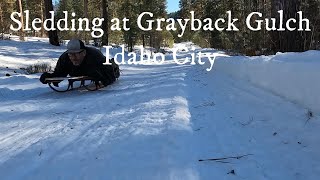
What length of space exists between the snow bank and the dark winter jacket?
3312 mm

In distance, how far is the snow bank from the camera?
5000 millimetres

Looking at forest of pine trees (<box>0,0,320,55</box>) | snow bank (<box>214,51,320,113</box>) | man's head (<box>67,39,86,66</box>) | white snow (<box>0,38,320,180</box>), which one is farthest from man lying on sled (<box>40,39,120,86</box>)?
forest of pine trees (<box>0,0,320,55</box>)

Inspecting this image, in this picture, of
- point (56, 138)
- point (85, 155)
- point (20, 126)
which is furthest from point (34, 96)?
point (85, 155)

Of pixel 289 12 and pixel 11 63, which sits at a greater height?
pixel 289 12

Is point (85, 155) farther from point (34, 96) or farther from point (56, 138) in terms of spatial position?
point (34, 96)

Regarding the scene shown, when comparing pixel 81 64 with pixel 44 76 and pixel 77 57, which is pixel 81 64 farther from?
pixel 44 76

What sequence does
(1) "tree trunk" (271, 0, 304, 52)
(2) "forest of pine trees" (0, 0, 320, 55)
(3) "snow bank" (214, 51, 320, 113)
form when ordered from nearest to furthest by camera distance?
(3) "snow bank" (214, 51, 320, 113), (1) "tree trunk" (271, 0, 304, 52), (2) "forest of pine trees" (0, 0, 320, 55)

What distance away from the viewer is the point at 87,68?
29.3 ft

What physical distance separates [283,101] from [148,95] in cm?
258

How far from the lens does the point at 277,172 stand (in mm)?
3277

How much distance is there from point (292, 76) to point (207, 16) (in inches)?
1990

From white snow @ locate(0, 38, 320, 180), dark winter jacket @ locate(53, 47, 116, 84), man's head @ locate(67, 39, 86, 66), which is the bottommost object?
white snow @ locate(0, 38, 320, 180)

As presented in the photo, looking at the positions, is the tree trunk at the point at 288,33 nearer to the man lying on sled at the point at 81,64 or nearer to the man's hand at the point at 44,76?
the man lying on sled at the point at 81,64

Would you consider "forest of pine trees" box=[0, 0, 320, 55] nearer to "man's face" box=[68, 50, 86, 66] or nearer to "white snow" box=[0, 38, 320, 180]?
"white snow" box=[0, 38, 320, 180]
